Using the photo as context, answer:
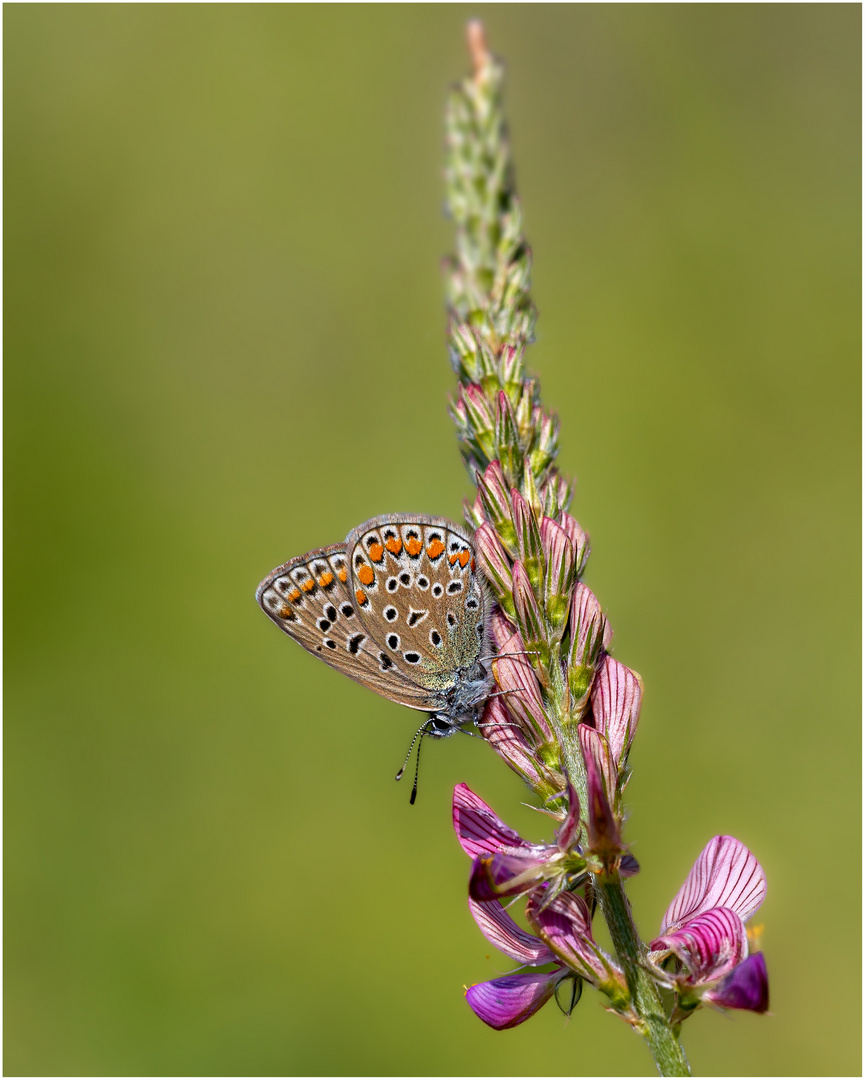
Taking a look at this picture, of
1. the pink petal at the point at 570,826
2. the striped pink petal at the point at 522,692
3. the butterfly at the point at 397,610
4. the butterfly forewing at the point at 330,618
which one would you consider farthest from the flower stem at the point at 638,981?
the butterfly forewing at the point at 330,618

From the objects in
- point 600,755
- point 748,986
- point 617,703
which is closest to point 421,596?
point 617,703

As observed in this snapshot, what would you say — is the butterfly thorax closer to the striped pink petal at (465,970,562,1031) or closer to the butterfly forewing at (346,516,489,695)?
the butterfly forewing at (346,516,489,695)

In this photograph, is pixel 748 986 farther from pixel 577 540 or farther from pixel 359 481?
pixel 359 481

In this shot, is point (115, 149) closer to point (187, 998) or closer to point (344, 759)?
point (344, 759)

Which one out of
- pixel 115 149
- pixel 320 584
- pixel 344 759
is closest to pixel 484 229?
pixel 320 584

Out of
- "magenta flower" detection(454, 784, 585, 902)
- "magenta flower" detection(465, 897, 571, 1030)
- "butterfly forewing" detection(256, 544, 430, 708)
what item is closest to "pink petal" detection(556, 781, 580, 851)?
"magenta flower" detection(454, 784, 585, 902)
